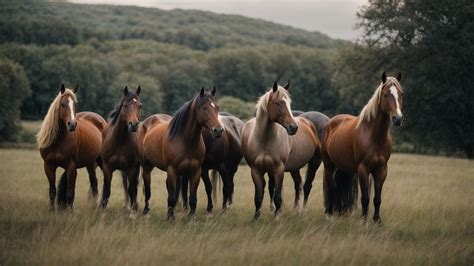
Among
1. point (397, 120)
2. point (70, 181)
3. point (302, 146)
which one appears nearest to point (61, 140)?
point (70, 181)

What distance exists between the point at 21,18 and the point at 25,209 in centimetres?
12339

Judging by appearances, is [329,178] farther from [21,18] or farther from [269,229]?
[21,18]

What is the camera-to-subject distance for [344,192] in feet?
38.2

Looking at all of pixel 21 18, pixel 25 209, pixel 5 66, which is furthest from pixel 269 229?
pixel 21 18

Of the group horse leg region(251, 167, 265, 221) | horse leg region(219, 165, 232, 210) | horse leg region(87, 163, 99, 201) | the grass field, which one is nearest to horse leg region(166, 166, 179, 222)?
the grass field

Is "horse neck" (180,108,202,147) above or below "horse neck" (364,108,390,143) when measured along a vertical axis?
below

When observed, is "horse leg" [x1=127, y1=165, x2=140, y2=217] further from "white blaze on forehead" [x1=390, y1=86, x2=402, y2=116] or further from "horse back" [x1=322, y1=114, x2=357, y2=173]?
"white blaze on forehead" [x1=390, y1=86, x2=402, y2=116]

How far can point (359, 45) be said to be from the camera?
1346 inches

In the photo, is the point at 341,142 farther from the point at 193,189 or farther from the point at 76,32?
the point at 76,32

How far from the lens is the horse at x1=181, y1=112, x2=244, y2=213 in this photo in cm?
1150

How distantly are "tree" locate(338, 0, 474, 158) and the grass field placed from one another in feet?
58.3

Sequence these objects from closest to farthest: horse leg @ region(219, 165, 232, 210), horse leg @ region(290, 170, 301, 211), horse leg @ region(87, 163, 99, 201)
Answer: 1. horse leg @ region(219, 165, 232, 210)
2. horse leg @ region(290, 170, 301, 211)
3. horse leg @ region(87, 163, 99, 201)

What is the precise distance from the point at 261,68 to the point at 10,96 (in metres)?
52.9

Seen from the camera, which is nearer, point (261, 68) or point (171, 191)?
point (171, 191)
